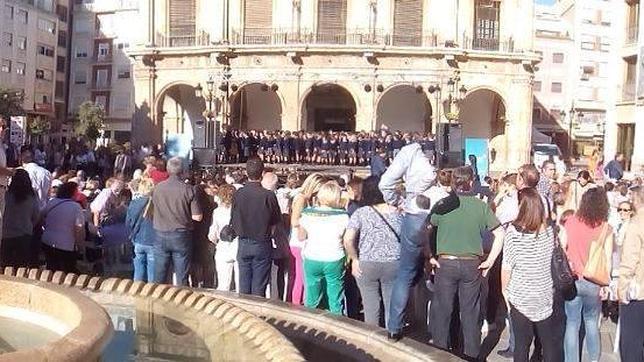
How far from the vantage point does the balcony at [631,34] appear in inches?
1498

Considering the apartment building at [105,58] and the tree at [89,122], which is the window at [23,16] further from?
the tree at [89,122]

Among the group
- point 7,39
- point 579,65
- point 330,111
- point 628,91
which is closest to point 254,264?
point 330,111

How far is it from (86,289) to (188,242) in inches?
123

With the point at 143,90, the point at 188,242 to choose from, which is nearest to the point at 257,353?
the point at 188,242

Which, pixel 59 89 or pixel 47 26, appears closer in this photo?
→ pixel 47 26

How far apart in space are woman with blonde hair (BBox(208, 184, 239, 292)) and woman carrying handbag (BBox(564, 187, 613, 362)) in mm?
3495

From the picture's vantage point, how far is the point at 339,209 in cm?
733

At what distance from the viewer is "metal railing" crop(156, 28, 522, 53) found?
1324 inches

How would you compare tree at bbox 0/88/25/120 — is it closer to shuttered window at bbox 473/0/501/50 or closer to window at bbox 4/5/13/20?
window at bbox 4/5/13/20

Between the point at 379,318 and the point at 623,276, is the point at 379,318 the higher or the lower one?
the lower one

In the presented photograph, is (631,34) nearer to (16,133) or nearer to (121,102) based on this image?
(16,133)

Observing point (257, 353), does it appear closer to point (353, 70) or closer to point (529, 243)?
point (529, 243)

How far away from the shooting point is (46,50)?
60.3m

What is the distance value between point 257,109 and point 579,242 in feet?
105
